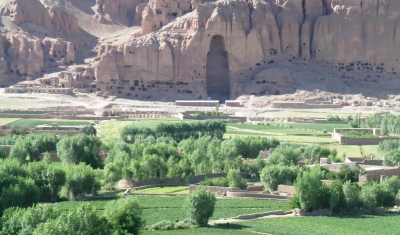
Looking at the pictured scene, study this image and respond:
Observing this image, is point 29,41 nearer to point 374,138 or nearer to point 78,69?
point 78,69

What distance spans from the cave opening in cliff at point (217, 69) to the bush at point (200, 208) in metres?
79.0

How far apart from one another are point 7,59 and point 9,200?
3318 inches

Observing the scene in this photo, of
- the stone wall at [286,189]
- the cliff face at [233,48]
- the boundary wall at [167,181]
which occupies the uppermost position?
the cliff face at [233,48]

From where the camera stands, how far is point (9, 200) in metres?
47.6

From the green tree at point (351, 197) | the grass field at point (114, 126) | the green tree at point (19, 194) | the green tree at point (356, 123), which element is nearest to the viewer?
the green tree at point (19, 194)

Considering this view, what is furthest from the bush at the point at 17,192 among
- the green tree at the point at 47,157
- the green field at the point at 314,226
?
the green tree at the point at 47,157

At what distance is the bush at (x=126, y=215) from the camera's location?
42031 millimetres

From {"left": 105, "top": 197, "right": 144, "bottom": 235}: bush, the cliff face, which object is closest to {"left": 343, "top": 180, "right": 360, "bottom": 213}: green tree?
{"left": 105, "top": 197, "right": 144, "bottom": 235}: bush

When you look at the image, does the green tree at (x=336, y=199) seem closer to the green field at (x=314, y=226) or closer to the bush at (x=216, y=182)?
the green field at (x=314, y=226)

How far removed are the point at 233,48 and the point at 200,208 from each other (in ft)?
257

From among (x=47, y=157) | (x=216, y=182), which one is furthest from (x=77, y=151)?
(x=216, y=182)

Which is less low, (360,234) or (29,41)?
(29,41)

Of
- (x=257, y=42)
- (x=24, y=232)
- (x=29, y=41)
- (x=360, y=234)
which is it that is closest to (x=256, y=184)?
(x=360, y=234)

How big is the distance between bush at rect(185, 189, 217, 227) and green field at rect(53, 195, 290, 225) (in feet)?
4.86
